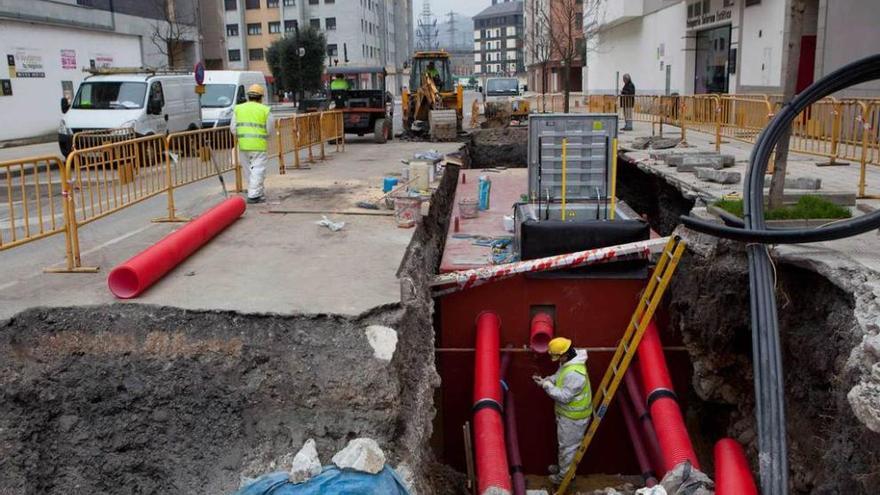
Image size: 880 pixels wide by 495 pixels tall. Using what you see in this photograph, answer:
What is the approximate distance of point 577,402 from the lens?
750cm

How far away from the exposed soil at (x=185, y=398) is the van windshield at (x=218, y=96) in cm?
1635

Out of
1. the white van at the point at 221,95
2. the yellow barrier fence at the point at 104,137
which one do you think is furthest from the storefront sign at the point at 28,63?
the yellow barrier fence at the point at 104,137

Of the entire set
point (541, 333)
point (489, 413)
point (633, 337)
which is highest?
point (633, 337)

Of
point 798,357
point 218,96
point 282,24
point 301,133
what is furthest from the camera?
point 282,24

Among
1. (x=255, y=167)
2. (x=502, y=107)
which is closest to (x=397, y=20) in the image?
(x=502, y=107)

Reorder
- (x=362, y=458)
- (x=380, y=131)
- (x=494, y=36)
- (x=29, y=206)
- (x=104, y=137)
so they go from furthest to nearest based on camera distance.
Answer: (x=494, y=36) < (x=380, y=131) < (x=104, y=137) < (x=29, y=206) < (x=362, y=458)

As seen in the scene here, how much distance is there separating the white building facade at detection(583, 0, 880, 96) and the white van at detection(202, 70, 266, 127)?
45.8 feet

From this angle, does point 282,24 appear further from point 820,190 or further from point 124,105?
point 820,190

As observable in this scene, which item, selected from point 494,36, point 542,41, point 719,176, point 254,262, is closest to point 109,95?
point 254,262

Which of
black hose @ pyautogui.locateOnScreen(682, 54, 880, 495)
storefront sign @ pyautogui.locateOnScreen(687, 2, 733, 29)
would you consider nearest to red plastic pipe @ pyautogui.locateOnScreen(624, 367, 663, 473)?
black hose @ pyautogui.locateOnScreen(682, 54, 880, 495)

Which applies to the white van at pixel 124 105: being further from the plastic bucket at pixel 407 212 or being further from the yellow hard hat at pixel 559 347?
the yellow hard hat at pixel 559 347

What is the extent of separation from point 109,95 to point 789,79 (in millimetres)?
15175

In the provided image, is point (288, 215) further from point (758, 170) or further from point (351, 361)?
point (758, 170)

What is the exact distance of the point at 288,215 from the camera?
9828mm
